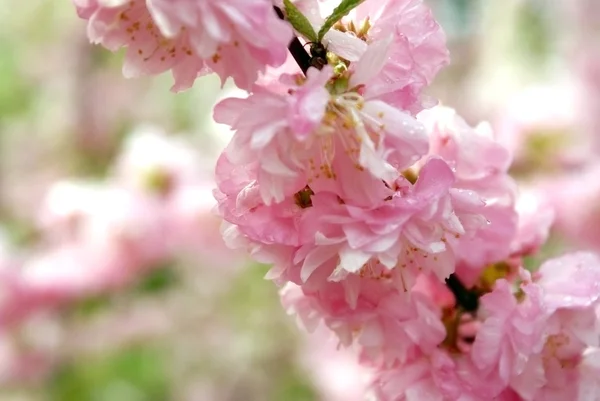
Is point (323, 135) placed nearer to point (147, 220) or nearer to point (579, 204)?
point (579, 204)

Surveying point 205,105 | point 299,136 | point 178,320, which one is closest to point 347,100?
point 299,136

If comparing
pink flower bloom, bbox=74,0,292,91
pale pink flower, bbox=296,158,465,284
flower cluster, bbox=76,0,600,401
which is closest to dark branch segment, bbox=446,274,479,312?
flower cluster, bbox=76,0,600,401

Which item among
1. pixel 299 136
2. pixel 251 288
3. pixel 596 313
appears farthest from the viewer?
pixel 251 288

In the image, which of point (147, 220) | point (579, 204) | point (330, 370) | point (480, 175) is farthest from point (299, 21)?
point (330, 370)

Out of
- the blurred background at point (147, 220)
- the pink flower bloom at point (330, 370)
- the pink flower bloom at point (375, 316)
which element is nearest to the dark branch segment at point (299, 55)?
the pink flower bloom at point (375, 316)

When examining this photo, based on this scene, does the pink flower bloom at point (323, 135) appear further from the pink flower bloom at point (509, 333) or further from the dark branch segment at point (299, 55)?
the pink flower bloom at point (509, 333)

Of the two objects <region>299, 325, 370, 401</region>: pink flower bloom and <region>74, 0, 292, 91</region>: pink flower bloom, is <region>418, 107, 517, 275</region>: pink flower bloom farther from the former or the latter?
<region>299, 325, 370, 401</region>: pink flower bloom

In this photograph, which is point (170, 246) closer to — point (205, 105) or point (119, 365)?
point (119, 365)
